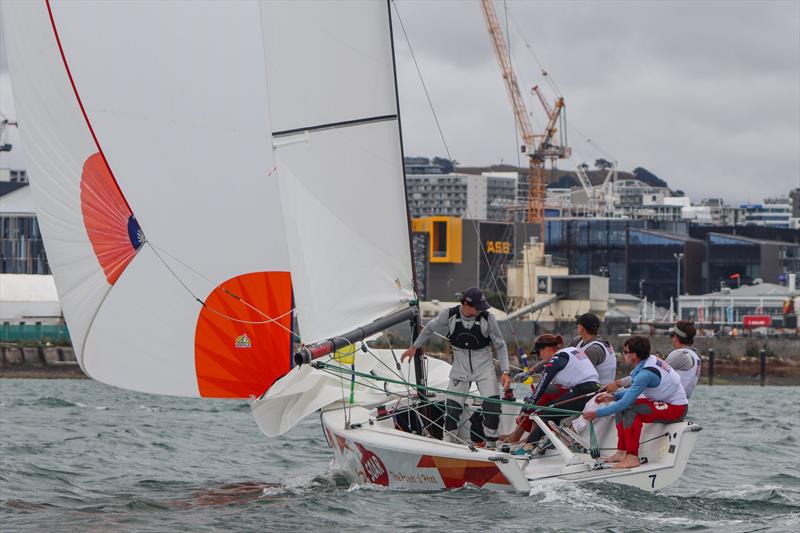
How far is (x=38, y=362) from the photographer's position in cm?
5097

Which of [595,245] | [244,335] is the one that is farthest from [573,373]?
[595,245]

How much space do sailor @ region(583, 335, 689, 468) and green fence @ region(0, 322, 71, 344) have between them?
46470mm

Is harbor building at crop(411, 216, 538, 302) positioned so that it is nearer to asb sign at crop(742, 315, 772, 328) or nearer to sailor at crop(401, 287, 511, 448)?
asb sign at crop(742, 315, 772, 328)

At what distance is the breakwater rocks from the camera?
4919cm

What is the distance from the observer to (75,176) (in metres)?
12.9

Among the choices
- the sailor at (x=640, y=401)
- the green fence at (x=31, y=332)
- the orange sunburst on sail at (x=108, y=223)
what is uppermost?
the orange sunburst on sail at (x=108, y=223)

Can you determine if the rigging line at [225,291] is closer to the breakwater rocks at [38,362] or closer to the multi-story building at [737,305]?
the breakwater rocks at [38,362]

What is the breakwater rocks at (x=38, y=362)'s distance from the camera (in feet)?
161

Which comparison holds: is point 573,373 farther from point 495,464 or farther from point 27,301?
point 27,301

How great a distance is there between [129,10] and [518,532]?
6.24 m

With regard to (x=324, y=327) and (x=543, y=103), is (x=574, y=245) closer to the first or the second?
(x=543, y=103)

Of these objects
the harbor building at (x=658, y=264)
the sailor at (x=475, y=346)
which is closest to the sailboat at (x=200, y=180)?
the sailor at (x=475, y=346)

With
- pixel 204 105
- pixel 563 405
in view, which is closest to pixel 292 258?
pixel 204 105

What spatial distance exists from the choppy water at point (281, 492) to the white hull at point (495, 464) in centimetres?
12
